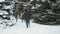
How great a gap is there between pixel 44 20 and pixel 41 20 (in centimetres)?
31

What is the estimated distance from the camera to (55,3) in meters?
11.6

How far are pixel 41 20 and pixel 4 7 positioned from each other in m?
3.08

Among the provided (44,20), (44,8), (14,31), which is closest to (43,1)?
(44,8)

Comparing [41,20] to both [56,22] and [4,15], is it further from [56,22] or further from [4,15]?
[4,15]

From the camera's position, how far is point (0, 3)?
1120 centimetres

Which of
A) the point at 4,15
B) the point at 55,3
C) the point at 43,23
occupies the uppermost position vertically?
the point at 55,3

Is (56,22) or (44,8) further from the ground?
(44,8)

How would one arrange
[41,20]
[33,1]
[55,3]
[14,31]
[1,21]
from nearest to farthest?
A: 1. [14,31]
2. [1,21]
3. [55,3]
4. [41,20]
5. [33,1]

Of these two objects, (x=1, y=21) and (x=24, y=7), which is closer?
(x=1, y=21)

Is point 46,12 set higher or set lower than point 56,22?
higher

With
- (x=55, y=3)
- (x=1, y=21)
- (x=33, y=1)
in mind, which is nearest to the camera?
(x=1, y=21)

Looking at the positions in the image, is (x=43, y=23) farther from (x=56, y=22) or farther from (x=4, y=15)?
(x=4, y=15)

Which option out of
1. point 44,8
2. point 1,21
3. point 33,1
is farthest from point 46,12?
point 1,21

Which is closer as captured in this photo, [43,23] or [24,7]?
[43,23]
